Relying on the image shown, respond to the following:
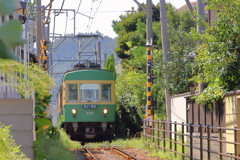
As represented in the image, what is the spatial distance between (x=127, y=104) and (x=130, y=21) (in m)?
14.5

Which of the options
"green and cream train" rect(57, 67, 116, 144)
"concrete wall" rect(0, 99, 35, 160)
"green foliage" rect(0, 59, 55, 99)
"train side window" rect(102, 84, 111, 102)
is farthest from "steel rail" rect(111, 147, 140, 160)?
"green foliage" rect(0, 59, 55, 99)

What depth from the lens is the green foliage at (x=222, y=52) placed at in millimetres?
9992

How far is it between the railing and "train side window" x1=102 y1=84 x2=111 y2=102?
1.98 meters

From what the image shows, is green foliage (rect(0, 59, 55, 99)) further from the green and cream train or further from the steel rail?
the green and cream train

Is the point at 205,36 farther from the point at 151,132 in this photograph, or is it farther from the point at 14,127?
the point at 14,127

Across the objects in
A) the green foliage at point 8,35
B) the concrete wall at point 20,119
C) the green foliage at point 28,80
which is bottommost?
the concrete wall at point 20,119

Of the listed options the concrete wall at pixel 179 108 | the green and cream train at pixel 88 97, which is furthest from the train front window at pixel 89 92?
the concrete wall at pixel 179 108

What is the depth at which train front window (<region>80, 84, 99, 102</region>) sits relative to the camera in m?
16.3

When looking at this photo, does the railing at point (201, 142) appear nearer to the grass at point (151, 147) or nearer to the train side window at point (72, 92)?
the grass at point (151, 147)

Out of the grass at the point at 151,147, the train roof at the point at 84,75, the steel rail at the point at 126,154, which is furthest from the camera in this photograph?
the train roof at the point at 84,75

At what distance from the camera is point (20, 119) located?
6.20 meters

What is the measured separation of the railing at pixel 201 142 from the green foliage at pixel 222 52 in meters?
1.00

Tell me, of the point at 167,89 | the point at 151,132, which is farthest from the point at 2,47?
the point at 167,89

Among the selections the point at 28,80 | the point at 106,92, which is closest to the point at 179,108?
the point at 106,92
